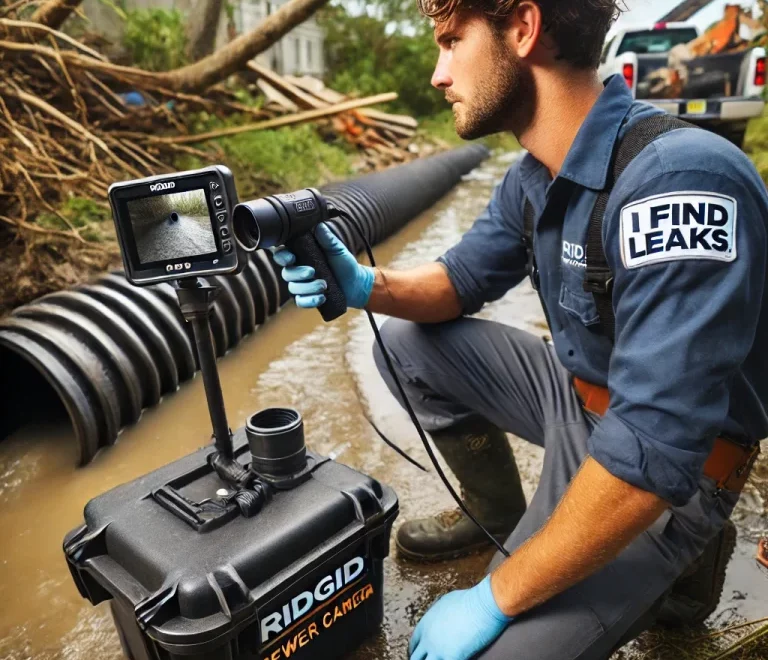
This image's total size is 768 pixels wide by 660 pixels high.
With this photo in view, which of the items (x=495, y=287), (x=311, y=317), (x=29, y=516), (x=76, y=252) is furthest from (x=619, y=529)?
(x=76, y=252)

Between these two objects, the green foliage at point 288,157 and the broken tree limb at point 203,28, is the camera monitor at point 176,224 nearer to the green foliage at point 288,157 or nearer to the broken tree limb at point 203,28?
the green foliage at point 288,157

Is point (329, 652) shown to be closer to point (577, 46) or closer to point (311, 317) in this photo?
point (577, 46)

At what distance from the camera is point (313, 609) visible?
3.75ft

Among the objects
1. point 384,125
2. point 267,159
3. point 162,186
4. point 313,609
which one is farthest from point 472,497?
point 384,125

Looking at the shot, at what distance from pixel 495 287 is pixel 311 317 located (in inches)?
75.7

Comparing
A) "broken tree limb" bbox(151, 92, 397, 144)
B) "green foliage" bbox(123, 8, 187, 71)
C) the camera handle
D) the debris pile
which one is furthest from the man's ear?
"green foliage" bbox(123, 8, 187, 71)

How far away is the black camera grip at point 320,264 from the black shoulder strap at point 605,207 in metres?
0.53

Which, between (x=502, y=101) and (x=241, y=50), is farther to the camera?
(x=241, y=50)

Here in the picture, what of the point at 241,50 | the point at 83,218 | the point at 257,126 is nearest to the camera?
the point at 83,218

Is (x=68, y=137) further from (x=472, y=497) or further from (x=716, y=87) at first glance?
(x=716, y=87)

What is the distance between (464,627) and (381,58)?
1481 centimetres

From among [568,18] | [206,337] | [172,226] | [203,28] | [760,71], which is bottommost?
[206,337]

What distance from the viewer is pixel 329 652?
1237 millimetres

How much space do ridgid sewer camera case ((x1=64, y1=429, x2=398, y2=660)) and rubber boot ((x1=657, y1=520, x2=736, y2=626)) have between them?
2.27ft
